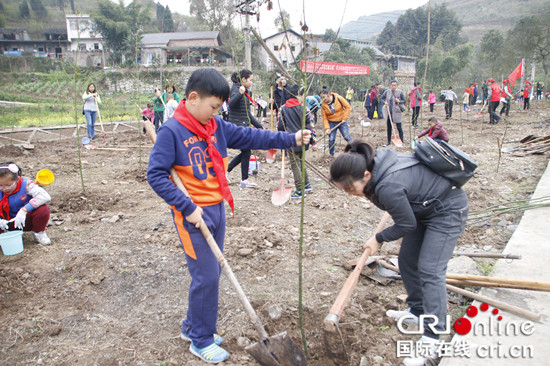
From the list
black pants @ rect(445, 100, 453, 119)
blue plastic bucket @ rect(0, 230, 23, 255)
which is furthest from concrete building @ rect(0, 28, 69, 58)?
blue plastic bucket @ rect(0, 230, 23, 255)

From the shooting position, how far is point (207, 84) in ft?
6.23

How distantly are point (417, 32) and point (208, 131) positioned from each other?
202 ft

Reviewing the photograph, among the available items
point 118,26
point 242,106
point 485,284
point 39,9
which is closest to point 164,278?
point 485,284

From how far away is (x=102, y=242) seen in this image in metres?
3.75

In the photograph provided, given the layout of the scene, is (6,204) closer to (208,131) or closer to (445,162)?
(208,131)

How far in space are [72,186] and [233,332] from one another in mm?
4761

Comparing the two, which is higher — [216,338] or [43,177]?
[43,177]

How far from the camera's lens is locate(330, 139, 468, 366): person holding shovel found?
1909 mm

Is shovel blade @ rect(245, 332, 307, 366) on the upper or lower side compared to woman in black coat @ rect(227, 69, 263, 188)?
lower

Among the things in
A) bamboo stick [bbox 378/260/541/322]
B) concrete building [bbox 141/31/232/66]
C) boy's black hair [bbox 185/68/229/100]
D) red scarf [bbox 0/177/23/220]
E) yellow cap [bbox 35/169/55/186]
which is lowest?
bamboo stick [bbox 378/260/541/322]

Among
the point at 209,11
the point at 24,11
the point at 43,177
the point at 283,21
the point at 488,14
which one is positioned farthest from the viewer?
the point at 488,14

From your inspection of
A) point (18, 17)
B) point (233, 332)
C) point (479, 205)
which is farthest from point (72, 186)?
point (18, 17)
